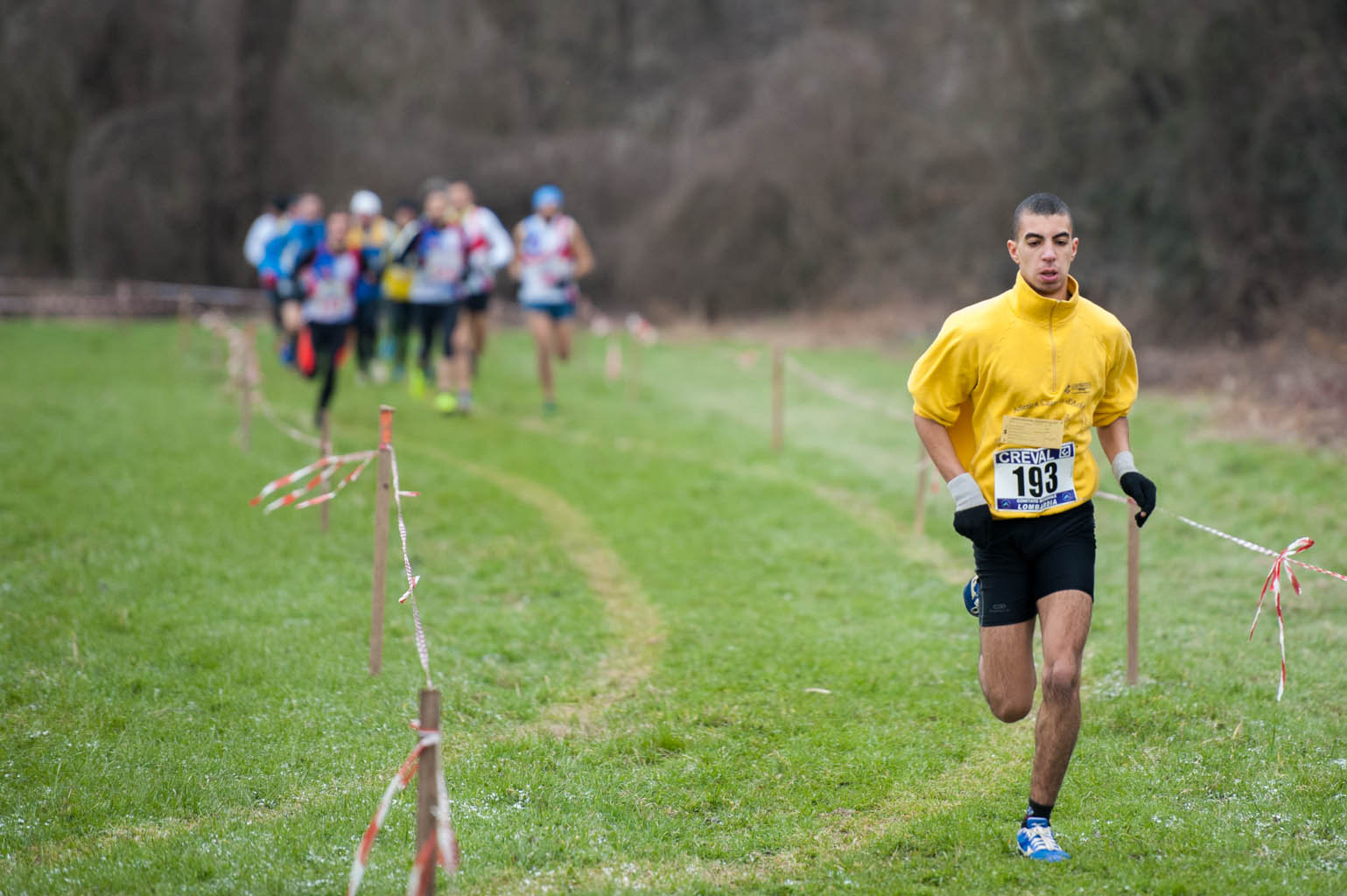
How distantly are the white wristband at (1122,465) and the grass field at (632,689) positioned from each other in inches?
48.7

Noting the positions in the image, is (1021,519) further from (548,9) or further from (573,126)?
(548,9)

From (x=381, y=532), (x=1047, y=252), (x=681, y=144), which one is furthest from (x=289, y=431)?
(x=681, y=144)

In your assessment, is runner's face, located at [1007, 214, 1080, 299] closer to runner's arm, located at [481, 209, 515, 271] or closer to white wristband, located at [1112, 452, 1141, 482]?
white wristband, located at [1112, 452, 1141, 482]

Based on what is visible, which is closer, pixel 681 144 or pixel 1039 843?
pixel 1039 843

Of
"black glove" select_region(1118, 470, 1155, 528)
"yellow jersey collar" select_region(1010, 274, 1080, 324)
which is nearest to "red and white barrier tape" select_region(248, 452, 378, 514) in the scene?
"yellow jersey collar" select_region(1010, 274, 1080, 324)

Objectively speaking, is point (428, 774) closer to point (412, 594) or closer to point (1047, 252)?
point (412, 594)

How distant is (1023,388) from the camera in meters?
4.58

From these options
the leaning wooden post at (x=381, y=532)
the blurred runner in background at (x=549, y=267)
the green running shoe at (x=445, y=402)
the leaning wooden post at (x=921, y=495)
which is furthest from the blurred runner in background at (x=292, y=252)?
the leaning wooden post at (x=381, y=532)

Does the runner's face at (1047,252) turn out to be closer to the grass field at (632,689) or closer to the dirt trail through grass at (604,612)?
the grass field at (632,689)

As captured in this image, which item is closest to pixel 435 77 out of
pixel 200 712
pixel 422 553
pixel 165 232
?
pixel 165 232

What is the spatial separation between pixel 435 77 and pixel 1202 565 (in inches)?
1245

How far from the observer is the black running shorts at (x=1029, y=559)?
4.55 meters

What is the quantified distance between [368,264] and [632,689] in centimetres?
1162

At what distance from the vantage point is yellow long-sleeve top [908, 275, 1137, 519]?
4.59 metres
